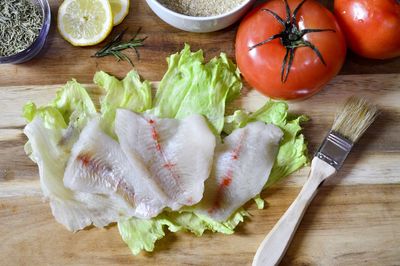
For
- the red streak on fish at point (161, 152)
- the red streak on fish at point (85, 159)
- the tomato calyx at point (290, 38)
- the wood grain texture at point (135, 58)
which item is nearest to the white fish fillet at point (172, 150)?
the red streak on fish at point (161, 152)

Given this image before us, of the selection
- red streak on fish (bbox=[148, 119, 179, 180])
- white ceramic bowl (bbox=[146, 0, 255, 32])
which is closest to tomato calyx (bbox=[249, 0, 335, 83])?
white ceramic bowl (bbox=[146, 0, 255, 32])

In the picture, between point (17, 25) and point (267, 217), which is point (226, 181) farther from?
point (17, 25)

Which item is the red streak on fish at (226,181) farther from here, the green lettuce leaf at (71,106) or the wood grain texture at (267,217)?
the green lettuce leaf at (71,106)

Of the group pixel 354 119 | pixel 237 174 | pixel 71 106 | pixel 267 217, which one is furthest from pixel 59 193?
pixel 354 119

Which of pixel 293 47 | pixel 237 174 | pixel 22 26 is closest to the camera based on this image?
pixel 293 47

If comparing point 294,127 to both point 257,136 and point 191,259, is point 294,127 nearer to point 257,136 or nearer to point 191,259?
point 257,136

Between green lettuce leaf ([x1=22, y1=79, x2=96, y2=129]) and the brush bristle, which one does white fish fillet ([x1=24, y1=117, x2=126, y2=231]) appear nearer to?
green lettuce leaf ([x1=22, y1=79, x2=96, y2=129])
